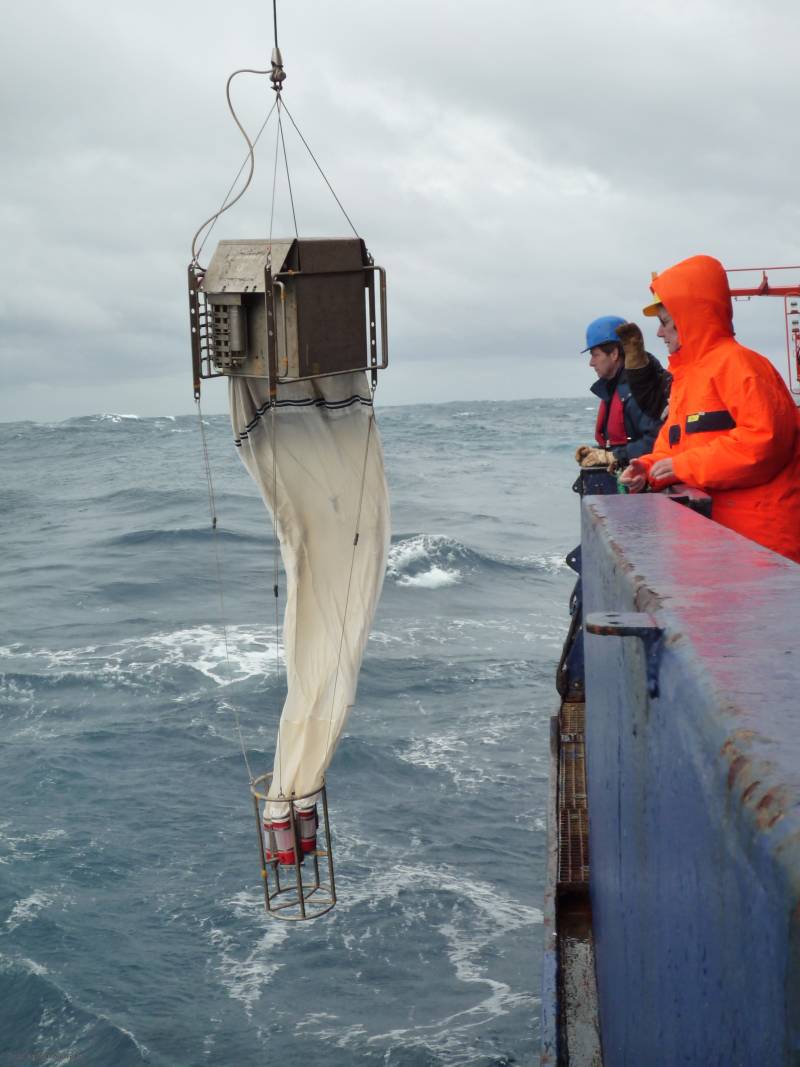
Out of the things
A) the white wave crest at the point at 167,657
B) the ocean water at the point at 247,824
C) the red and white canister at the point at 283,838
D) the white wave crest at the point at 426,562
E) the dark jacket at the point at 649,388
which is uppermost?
the dark jacket at the point at 649,388

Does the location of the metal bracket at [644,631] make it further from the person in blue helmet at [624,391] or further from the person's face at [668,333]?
the person in blue helmet at [624,391]

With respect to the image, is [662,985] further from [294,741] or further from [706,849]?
[294,741]

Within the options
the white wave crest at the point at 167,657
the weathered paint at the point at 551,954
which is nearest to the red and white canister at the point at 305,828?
the weathered paint at the point at 551,954

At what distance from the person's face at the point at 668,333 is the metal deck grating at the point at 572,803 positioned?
10.6 feet

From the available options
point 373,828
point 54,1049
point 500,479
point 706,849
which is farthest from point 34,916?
point 500,479

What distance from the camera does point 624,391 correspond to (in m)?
8.46

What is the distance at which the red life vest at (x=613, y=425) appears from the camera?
28.4ft

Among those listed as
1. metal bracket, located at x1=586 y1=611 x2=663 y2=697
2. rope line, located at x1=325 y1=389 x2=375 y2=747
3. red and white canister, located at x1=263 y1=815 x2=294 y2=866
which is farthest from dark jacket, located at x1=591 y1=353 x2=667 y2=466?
metal bracket, located at x1=586 y1=611 x2=663 y2=697

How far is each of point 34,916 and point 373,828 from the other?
17.1 feet

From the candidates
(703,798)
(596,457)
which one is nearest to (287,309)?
(596,457)

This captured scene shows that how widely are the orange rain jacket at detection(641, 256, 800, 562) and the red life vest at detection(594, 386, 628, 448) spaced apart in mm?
3116

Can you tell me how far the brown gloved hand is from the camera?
26.4 ft

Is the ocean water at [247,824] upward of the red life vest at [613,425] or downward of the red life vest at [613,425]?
downward

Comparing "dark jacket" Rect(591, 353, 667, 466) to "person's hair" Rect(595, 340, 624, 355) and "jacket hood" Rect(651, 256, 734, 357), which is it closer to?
"person's hair" Rect(595, 340, 624, 355)
